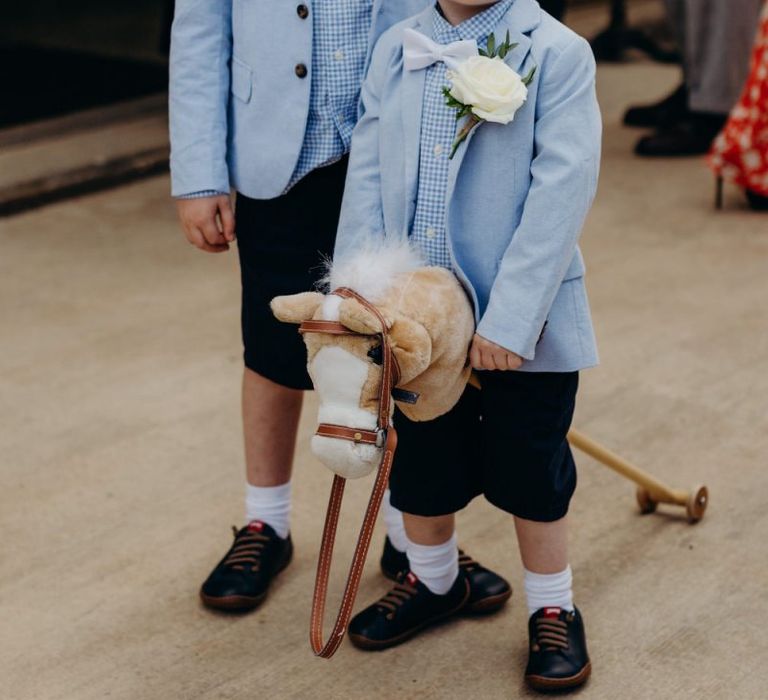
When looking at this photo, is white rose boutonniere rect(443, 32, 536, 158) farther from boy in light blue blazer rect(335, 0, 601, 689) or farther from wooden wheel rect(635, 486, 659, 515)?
wooden wheel rect(635, 486, 659, 515)

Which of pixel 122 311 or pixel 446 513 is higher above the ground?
pixel 446 513

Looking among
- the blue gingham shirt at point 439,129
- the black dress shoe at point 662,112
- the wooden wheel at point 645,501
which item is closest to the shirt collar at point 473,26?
the blue gingham shirt at point 439,129

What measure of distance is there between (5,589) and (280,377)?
70 cm

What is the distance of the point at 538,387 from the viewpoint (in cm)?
220

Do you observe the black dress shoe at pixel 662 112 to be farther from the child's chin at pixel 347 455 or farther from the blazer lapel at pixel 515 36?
the child's chin at pixel 347 455

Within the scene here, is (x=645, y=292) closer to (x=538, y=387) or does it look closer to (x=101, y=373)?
(x=101, y=373)

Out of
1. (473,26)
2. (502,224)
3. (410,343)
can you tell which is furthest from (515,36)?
(410,343)

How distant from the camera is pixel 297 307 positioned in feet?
6.70

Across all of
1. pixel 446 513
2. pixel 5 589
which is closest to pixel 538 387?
pixel 446 513

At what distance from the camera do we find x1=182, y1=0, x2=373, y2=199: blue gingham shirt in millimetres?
2326

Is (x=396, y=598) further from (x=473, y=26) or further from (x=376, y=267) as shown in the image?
(x=473, y=26)

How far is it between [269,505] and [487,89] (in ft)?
3.48

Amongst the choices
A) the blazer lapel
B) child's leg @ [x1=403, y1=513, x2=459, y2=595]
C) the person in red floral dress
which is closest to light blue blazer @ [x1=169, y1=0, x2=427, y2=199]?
the blazer lapel

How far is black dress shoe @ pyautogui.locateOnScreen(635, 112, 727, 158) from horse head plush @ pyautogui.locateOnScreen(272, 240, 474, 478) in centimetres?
391
